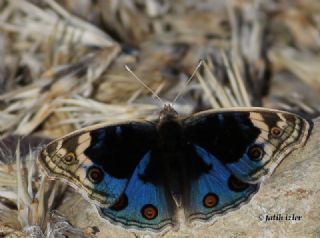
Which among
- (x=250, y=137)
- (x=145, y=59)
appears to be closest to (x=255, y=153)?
(x=250, y=137)

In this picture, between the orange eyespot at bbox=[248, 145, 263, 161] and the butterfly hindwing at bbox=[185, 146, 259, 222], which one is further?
the orange eyespot at bbox=[248, 145, 263, 161]

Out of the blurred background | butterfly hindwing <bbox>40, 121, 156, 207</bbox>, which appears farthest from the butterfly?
the blurred background

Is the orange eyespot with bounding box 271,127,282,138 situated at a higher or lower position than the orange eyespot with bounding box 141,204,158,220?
higher

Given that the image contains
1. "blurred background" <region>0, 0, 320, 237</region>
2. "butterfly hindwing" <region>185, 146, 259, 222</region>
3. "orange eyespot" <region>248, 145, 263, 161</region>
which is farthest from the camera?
"blurred background" <region>0, 0, 320, 237</region>

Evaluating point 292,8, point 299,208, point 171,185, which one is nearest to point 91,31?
point 292,8

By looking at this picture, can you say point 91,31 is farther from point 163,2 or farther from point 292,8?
point 292,8

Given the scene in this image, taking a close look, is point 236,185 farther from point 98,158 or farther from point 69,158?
point 69,158

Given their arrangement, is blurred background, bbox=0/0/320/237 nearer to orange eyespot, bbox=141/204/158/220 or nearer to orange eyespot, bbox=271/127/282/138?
orange eyespot, bbox=271/127/282/138

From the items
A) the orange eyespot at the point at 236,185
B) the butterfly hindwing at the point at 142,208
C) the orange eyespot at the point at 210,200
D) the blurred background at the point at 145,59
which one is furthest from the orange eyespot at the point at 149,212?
the blurred background at the point at 145,59
